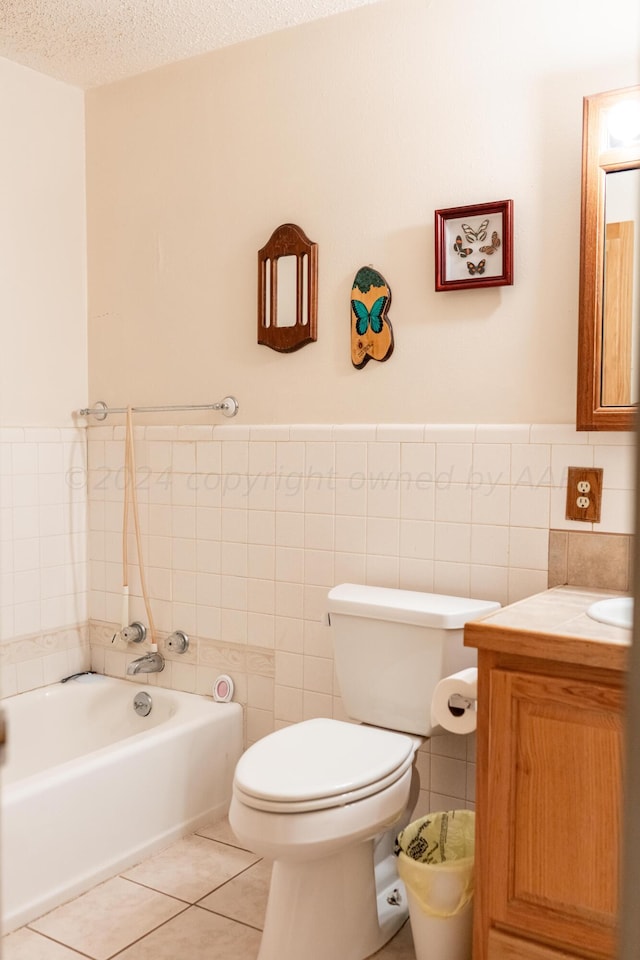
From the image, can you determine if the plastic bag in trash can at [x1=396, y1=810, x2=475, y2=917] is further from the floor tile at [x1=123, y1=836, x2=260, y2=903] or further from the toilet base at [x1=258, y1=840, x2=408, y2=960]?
the floor tile at [x1=123, y1=836, x2=260, y2=903]

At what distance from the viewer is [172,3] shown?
7.78ft

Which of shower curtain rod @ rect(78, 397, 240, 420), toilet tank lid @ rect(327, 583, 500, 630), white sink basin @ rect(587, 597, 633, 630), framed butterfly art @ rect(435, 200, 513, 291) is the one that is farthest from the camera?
shower curtain rod @ rect(78, 397, 240, 420)

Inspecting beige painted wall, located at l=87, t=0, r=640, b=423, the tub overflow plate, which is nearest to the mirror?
beige painted wall, located at l=87, t=0, r=640, b=423

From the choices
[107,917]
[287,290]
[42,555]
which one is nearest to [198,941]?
[107,917]

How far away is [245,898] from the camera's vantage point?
2129 mm

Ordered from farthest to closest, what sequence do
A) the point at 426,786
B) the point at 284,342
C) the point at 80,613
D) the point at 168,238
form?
the point at 80,613, the point at 168,238, the point at 284,342, the point at 426,786

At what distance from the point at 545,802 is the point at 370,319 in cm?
134

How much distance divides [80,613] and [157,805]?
33.7 inches

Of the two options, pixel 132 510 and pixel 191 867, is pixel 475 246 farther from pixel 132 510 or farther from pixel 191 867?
pixel 191 867

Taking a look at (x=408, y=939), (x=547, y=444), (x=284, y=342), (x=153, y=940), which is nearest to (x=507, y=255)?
(x=547, y=444)

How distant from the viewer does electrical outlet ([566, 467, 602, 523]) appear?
203 centimetres

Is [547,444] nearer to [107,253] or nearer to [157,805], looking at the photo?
[157,805]

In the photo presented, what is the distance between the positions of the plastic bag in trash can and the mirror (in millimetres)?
974

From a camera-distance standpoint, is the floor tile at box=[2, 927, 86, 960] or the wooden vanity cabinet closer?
the wooden vanity cabinet
